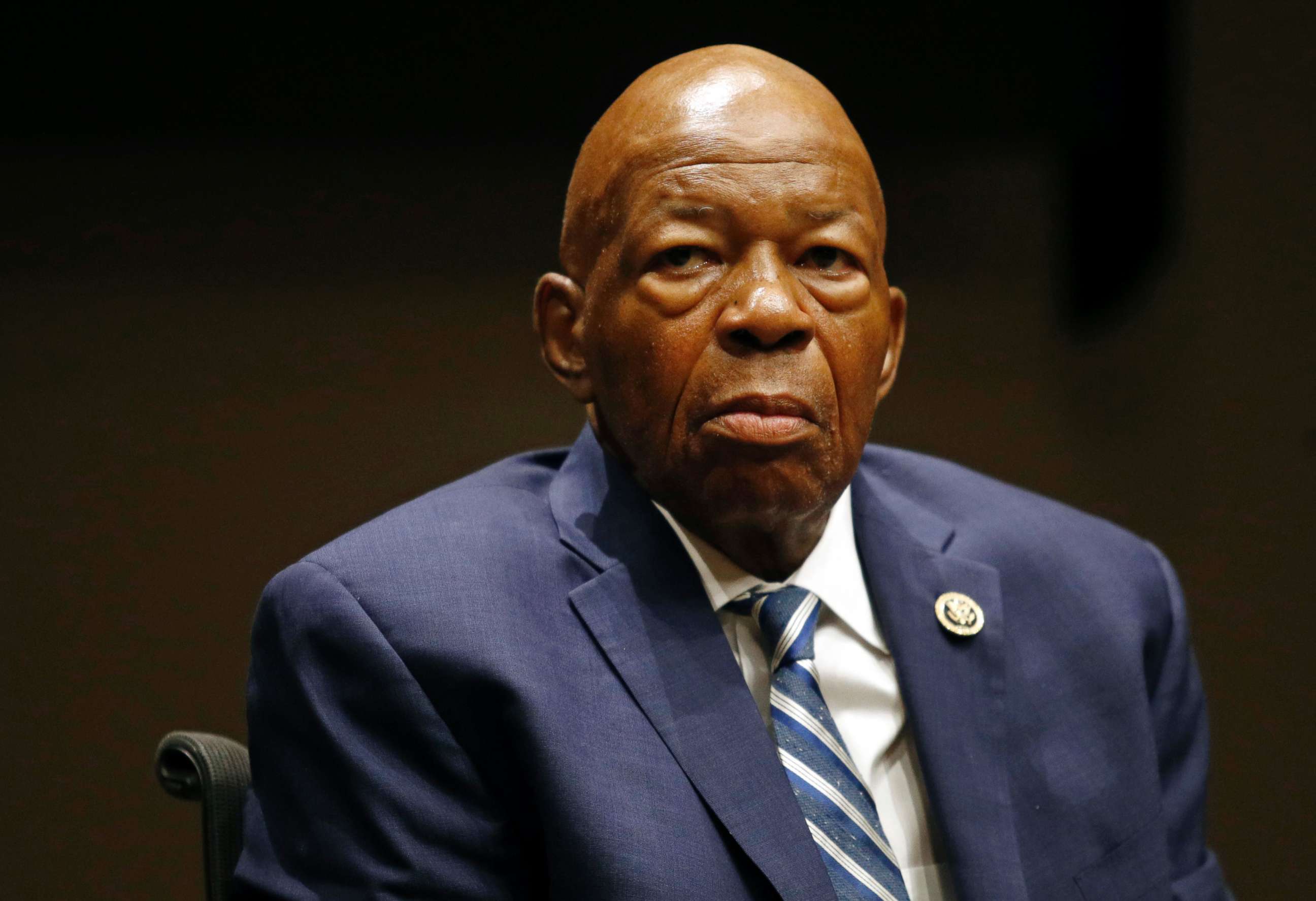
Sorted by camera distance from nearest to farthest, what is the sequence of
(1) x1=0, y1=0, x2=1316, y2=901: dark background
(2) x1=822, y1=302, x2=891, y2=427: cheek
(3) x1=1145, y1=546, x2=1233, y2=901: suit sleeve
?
(2) x1=822, y1=302, x2=891, y2=427: cheek, (3) x1=1145, y1=546, x2=1233, y2=901: suit sleeve, (1) x1=0, y1=0, x2=1316, y2=901: dark background

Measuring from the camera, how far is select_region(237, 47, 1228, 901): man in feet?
4.86

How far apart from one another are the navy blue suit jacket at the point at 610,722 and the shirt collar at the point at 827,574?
2cm

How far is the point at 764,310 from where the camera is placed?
59.1 inches

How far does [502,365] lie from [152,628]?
0.70m

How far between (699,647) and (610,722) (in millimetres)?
131

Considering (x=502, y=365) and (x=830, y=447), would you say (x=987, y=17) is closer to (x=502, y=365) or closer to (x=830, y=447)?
(x=502, y=365)

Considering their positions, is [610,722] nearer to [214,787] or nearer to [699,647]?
[699,647]

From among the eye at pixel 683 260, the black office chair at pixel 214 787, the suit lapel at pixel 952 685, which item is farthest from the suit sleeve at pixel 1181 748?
the black office chair at pixel 214 787

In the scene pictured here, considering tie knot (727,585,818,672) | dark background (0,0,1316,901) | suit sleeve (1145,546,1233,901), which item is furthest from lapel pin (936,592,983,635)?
dark background (0,0,1316,901)

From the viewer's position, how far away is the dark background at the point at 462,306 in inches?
93.0

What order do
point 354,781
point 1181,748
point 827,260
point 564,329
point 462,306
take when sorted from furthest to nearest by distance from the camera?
point 462,306 < point 1181,748 < point 564,329 < point 827,260 < point 354,781

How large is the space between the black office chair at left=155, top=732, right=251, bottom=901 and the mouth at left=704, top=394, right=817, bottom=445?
0.62m

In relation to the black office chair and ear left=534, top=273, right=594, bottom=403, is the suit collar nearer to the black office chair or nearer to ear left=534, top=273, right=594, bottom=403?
ear left=534, top=273, right=594, bottom=403

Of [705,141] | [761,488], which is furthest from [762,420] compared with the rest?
[705,141]
